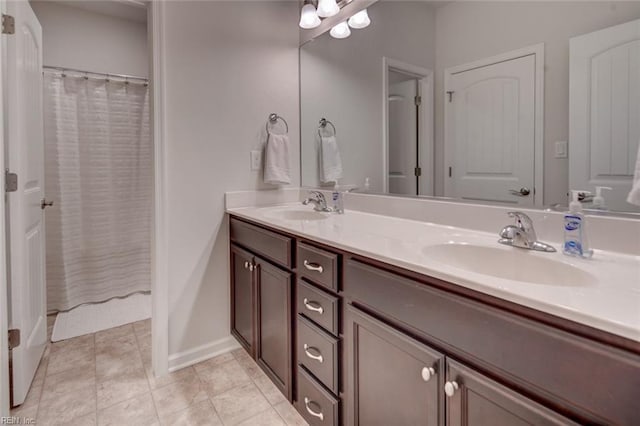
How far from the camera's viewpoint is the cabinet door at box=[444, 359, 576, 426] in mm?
633

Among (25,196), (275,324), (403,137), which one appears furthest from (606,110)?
(25,196)

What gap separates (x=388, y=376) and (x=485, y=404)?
0.29m

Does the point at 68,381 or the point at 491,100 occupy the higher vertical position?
the point at 491,100

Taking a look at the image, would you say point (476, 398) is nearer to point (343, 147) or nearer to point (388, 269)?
point (388, 269)

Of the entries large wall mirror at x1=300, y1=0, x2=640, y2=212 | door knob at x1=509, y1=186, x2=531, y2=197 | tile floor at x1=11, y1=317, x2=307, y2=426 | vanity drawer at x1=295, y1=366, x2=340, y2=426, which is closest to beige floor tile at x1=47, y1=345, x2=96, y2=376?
tile floor at x1=11, y1=317, x2=307, y2=426

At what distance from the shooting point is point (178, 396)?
1634 mm

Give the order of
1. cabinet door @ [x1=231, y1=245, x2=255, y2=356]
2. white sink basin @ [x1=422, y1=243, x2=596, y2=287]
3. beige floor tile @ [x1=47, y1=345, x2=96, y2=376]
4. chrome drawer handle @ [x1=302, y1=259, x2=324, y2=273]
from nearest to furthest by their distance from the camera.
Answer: white sink basin @ [x1=422, y1=243, x2=596, y2=287]
chrome drawer handle @ [x1=302, y1=259, x2=324, y2=273]
cabinet door @ [x1=231, y1=245, x2=255, y2=356]
beige floor tile @ [x1=47, y1=345, x2=96, y2=376]

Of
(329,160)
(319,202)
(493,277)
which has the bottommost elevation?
(493,277)

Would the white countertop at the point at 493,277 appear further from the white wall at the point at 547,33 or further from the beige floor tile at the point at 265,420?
the beige floor tile at the point at 265,420

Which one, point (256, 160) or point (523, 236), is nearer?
point (523, 236)

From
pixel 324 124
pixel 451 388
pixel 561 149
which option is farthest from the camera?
pixel 324 124

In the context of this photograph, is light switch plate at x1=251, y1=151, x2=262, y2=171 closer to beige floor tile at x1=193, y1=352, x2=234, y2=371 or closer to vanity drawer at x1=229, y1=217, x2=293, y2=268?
vanity drawer at x1=229, y1=217, x2=293, y2=268

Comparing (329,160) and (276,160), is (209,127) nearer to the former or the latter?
(276,160)

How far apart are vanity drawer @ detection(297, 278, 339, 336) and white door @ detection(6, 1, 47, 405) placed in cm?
128
